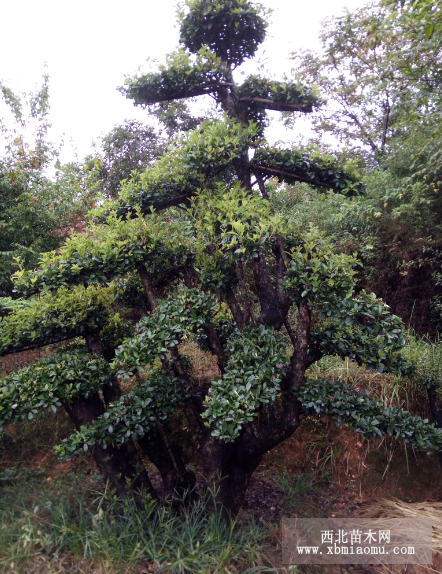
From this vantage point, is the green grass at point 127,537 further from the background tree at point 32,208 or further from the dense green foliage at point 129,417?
the background tree at point 32,208

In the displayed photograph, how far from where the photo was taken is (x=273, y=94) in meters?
3.54

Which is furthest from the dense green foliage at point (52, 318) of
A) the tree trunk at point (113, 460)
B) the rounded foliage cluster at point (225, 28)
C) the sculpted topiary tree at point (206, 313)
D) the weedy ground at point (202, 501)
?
the rounded foliage cluster at point (225, 28)

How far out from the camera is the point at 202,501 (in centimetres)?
293

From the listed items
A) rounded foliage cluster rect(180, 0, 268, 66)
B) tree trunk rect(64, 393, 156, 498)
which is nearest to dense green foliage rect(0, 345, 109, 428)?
tree trunk rect(64, 393, 156, 498)

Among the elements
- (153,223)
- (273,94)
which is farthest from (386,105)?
(153,223)

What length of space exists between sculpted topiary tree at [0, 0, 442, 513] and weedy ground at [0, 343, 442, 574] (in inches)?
12.8

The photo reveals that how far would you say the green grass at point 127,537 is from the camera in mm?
2455

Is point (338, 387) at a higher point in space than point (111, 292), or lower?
lower

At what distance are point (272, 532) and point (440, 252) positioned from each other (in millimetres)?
4667

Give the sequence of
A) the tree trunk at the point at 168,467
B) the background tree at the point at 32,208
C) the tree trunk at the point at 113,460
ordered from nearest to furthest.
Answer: the tree trunk at the point at 113,460 → the tree trunk at the point at 168,467 → the background tree at the point at 32,208

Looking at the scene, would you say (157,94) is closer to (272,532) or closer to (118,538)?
(118,538)

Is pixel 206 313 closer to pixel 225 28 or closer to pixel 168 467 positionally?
pixel 168 467

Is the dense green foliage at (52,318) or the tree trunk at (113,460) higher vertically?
the dense green foliage at (52,318)

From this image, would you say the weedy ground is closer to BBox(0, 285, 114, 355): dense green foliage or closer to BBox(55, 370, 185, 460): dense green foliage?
BBox(55, 370, 185, 460): dense green foliage
